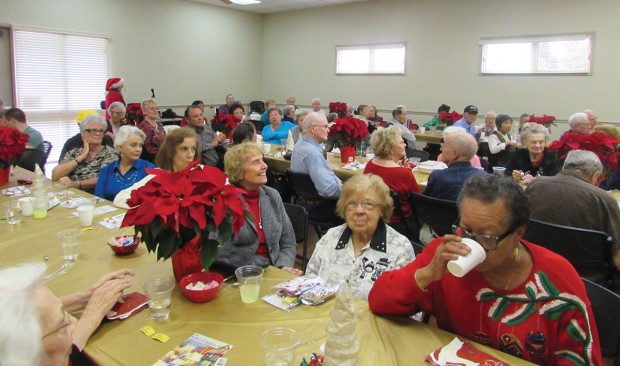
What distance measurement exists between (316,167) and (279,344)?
8.77ft

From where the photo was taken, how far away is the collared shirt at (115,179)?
3537 mm

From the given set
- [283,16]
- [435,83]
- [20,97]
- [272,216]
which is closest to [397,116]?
[435,83]

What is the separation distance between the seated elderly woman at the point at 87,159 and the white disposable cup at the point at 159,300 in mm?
2641

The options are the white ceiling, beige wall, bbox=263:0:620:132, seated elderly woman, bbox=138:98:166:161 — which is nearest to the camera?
seated elderly woman, bbox=138:98:166:161

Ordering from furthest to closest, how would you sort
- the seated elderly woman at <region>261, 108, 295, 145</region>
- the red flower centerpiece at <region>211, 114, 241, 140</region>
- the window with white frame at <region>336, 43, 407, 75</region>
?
the window with white frame at <region>336, 43, 407, 75</region> → the seated elderly woman at <region>261, 108, 295, 145</region> → the red flower centerpiece at <region>211, 114, 241, 140</region>

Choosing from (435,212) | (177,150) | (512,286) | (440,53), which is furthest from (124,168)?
(440,53)

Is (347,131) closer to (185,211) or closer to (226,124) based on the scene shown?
(226,124)

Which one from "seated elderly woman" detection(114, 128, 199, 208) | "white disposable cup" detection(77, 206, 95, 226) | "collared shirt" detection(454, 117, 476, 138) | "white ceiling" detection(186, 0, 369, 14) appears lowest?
"white disposable cup" detection(77, 206, 95, 226)

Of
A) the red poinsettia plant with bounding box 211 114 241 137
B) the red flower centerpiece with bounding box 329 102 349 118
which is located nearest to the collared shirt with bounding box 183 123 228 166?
the red poinsettia plant with bounding box 211 114 241 137

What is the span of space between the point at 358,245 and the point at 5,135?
114 inches

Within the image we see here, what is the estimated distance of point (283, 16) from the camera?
1185cm

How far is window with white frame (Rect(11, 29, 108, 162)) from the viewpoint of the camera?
26.3ft

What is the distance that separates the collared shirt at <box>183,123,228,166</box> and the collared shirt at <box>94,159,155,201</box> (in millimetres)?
1880

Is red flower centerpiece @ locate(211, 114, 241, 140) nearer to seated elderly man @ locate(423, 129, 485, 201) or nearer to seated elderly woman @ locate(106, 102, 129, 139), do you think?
seated elderly woman @ locate(106, 102, 129, 139)
